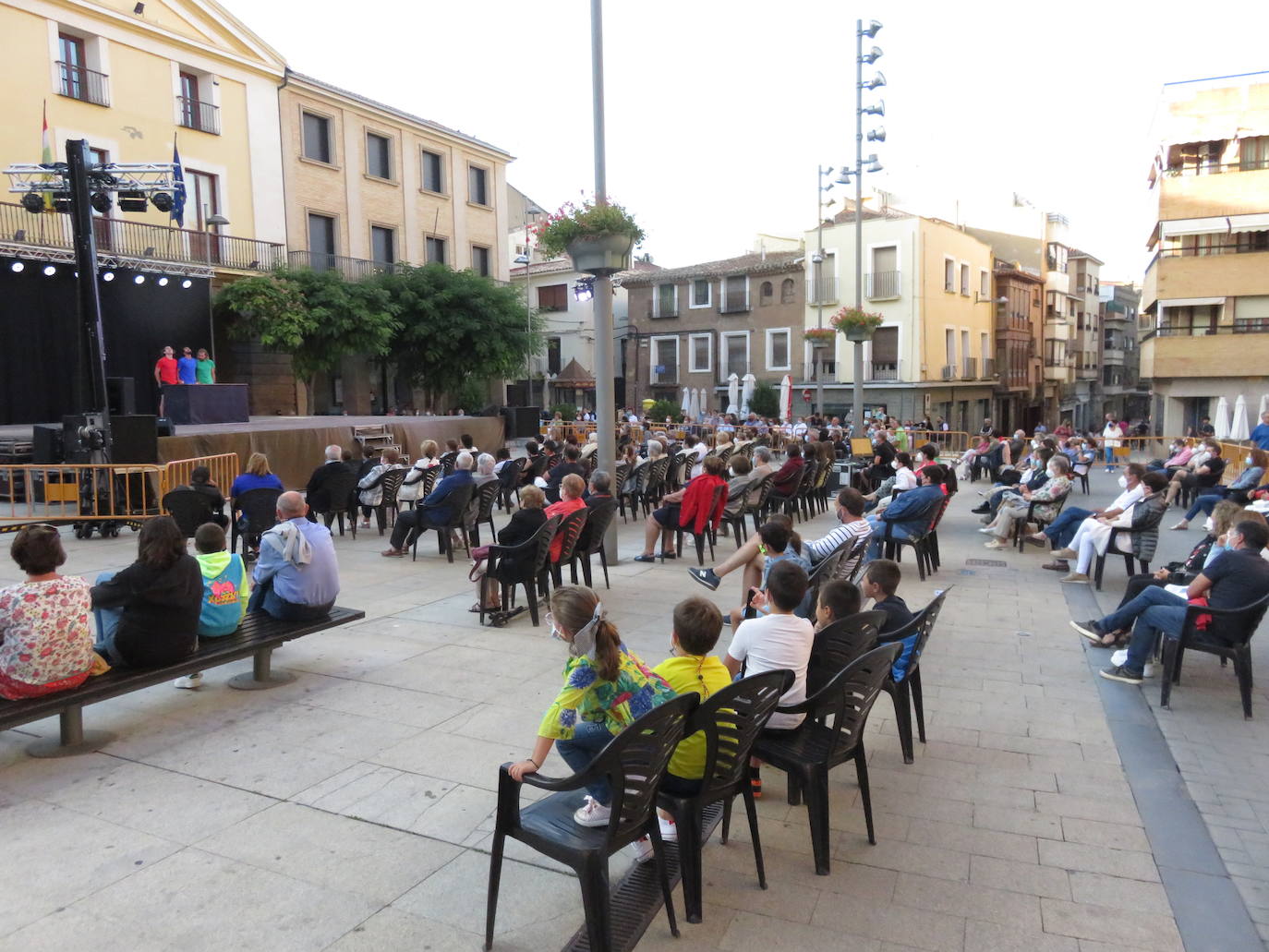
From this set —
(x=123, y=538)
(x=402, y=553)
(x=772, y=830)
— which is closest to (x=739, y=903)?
(x=772, y=830)

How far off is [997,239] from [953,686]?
46.9m

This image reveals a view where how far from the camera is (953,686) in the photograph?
5469 mm

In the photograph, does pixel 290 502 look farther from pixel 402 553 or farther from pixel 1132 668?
pixel 1132 668

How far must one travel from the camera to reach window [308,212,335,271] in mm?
26750

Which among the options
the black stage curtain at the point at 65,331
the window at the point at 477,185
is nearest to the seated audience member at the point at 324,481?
the black stage curtain at the point at 65,331

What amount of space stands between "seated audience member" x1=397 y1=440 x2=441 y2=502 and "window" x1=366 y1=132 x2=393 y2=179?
20.7m

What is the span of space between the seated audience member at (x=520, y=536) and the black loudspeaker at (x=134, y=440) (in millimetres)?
6694

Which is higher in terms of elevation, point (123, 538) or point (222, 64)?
point (222, 64)

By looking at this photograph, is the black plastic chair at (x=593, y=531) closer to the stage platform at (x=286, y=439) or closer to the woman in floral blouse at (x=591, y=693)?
the woman in floral blouse at (x=591, y=693)

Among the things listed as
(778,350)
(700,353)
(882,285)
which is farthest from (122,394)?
(700,353)

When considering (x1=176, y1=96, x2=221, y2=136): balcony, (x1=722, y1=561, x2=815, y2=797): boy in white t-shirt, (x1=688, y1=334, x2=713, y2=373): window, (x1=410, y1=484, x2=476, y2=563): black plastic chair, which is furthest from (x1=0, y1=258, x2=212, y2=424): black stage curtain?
(x1=688, y1=334, x2=713, y2=373): window

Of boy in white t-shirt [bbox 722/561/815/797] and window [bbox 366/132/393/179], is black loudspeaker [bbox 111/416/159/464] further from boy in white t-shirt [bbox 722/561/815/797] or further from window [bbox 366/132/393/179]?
window [bbox 366/132/393/179]

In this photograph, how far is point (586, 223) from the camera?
8.16m

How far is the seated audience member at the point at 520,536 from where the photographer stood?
264 inches
